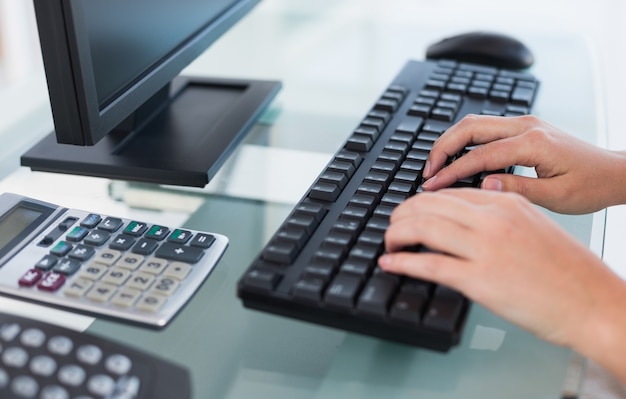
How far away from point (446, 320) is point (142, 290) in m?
0.22

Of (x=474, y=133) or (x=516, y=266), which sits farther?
(x=474, y=133)

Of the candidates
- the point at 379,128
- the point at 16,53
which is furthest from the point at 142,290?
the point at 16,53

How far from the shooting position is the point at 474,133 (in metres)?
0.72

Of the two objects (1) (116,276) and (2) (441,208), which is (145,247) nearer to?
(1) (116,276)

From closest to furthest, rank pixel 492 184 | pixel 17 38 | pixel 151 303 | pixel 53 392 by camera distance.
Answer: pixel 53 392
pixel 151 303
pixel 492 184
pixel 17 38

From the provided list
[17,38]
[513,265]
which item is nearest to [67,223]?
[513,265]

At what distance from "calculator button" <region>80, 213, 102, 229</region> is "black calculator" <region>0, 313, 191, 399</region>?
0.43ft

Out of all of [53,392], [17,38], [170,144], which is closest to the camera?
[53,392]

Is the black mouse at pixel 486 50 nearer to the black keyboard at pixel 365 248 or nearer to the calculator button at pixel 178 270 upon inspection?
→ the black keyboard at pixel 365 248

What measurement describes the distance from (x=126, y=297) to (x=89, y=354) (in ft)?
0.25

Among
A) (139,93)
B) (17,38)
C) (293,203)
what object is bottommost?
(17,38)

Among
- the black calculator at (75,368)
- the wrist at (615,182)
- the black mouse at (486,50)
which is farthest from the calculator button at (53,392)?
the black mouse at (486,50)

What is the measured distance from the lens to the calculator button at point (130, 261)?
0.58 meters

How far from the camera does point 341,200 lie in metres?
0.65
